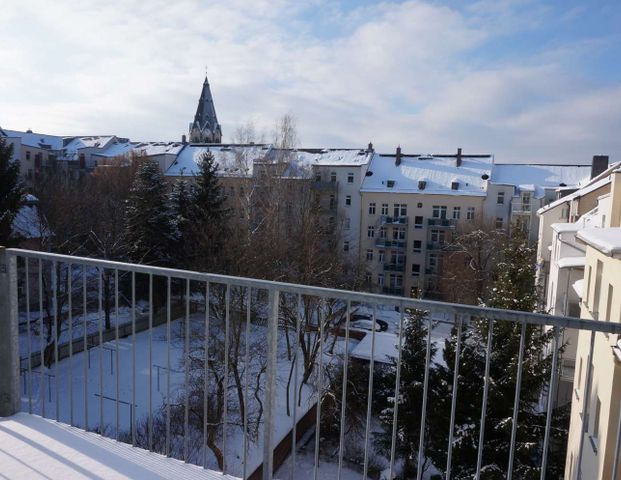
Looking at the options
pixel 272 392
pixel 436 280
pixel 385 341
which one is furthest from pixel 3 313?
pixel 436 280

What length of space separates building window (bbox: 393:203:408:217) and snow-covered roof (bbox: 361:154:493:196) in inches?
37.9

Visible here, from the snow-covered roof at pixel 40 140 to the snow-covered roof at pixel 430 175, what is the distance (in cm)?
3264

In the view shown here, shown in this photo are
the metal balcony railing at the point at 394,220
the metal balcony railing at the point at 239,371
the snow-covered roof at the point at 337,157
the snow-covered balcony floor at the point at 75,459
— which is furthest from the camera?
the snow-covered roof at the point at 337,157

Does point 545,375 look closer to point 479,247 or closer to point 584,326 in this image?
point 584,326

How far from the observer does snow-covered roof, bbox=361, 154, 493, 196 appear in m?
32.2

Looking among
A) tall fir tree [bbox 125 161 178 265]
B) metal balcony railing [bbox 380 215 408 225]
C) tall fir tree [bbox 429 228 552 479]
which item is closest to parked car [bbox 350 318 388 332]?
metal balcony railing [bbox 380 215 408 225]

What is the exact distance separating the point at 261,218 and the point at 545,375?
14388 millimetres

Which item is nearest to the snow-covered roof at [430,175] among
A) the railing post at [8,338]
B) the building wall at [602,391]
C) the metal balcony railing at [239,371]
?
the metal balcony railing at [239,371]

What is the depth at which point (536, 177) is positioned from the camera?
3284 centimetres

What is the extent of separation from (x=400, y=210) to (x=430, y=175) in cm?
330

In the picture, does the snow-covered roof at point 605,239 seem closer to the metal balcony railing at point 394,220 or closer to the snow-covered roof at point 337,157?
the metal balcony railing at point 394,220

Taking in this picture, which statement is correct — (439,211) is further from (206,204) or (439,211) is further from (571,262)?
(571,262)

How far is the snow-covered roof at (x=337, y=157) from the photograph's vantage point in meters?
34.4

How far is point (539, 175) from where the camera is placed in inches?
1300
